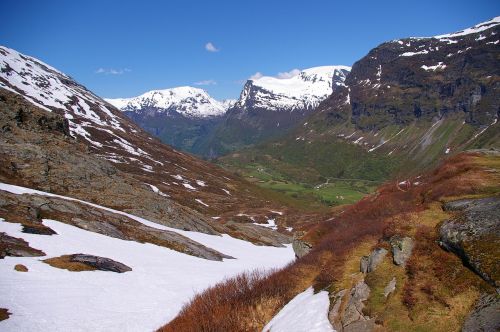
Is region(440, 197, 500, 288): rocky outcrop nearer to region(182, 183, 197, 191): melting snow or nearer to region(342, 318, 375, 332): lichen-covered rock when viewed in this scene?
region(342, 318, 375, 332): lichen-covered rock

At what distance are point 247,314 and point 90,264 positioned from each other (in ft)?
73.8

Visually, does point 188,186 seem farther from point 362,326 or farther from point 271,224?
point 362,326

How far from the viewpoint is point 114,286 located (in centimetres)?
3400

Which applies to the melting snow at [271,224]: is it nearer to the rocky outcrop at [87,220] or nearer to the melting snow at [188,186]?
the melting snow at [188,186]

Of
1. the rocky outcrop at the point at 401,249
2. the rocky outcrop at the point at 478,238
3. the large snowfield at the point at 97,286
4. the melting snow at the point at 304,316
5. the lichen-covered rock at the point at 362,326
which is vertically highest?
the rocky outcrop at the point at 478,238

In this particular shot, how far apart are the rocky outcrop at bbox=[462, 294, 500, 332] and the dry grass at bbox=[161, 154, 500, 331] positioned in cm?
47

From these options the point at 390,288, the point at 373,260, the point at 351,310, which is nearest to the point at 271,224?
the point at 373,260

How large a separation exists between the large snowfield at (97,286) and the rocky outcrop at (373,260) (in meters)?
15.9

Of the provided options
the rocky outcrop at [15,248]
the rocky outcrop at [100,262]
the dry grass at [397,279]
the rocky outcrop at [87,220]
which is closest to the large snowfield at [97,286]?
the rocky outcrop at [15,248]

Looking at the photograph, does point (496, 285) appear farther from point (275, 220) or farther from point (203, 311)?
point (275, 220)

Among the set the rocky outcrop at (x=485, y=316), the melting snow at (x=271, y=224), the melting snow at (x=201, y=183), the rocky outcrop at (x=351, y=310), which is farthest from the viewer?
the melting snow at (x=201, y=183)

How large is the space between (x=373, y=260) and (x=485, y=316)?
7214 mm

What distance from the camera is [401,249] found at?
19734 mm

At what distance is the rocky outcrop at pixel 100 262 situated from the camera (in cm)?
3744
